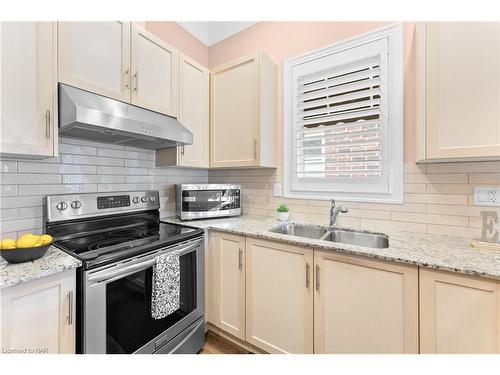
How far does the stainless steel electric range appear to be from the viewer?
1.02 metres

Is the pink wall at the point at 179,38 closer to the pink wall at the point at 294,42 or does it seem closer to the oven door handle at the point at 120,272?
the pink wall at the point at 294,42

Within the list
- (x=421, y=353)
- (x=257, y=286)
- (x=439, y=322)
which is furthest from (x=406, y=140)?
(x=257, y=286)

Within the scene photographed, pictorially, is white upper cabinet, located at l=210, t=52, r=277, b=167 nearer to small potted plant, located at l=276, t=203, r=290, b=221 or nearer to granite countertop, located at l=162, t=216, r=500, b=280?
small potted plant, located at l=276, t=203, r=290, b=221

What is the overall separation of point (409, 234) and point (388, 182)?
38 cm

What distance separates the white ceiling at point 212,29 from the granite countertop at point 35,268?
2.33 metres

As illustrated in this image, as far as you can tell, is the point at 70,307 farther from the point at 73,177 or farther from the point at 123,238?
the point at 73,177

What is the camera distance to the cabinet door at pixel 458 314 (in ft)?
2.91

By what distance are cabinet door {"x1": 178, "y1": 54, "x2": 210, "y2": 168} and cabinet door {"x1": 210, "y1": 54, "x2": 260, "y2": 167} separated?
69mm

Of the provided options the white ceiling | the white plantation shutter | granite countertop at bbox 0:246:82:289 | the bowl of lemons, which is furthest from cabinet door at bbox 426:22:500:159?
the bowl of lemons

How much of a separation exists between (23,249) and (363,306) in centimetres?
160

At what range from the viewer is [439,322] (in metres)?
0.97

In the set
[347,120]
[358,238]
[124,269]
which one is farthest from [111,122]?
[358,238]

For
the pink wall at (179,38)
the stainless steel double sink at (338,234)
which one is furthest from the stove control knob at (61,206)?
the pink wall at (179,38)

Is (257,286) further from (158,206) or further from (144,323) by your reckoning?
(158,206)
